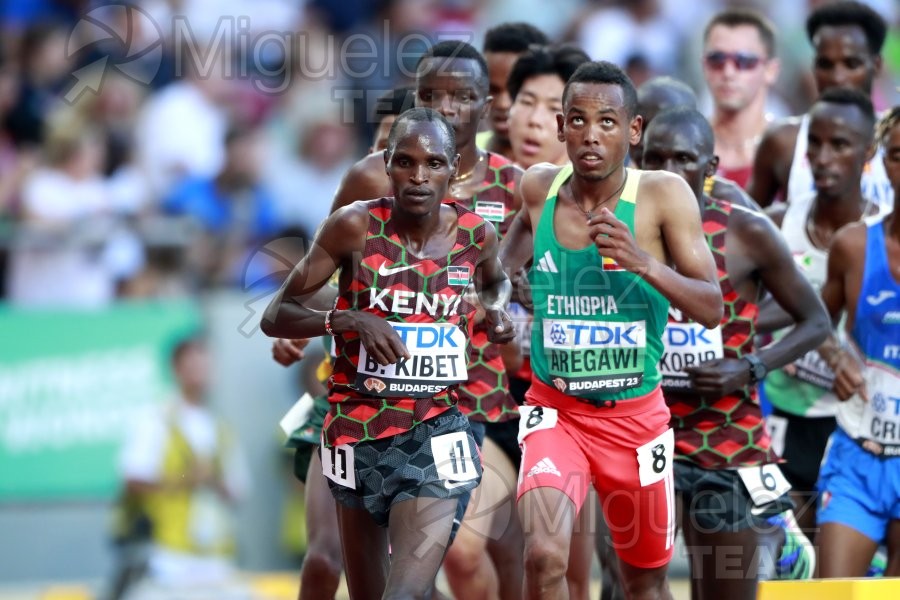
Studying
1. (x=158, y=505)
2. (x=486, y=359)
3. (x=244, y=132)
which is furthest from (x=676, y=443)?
→ (x=244, y=132)

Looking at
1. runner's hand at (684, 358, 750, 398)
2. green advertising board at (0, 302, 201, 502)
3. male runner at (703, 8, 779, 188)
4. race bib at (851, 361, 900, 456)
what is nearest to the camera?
runner's hand at (684, 358, 750, 398)

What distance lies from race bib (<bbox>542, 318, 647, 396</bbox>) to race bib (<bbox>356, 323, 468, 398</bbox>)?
0.53 m

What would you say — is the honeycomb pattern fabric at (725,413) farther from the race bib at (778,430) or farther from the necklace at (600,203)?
the race bib at (778,430)

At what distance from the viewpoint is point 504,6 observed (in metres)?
15.7

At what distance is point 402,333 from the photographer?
236 inches

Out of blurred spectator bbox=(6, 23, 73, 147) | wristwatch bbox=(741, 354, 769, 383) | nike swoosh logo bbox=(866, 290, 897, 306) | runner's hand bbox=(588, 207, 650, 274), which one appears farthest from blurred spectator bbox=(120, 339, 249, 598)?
runner's hand bbox=(588, 207, 650, 274)

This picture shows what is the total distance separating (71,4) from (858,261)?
922 centimetres

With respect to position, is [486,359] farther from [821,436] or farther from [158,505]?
[158,505]

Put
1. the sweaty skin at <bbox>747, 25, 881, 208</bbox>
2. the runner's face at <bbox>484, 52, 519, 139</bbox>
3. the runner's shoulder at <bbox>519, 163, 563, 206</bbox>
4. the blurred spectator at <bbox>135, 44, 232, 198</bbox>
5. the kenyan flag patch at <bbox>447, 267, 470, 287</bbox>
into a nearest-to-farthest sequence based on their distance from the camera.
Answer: the kenyan flag patch at <bbox>447, 267, 470, 287</bbox> → the runner's shoulder at <bbox>519, 163, 563, 206</bbox> → the runner's face at <bbox>484, 52, 519, 139</bbox> → the sweaty skin at <bbox>747, 25, 881, 208</bbox> → the blurred spectator at <bbox>135, 44, 232, 198</bbox>

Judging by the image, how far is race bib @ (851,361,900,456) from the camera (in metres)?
7.59

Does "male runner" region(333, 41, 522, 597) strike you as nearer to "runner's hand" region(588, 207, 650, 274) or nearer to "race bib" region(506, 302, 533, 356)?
"race bib" region(506, 302, 533, 356)

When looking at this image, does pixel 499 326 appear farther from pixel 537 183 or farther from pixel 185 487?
pixel 185 487

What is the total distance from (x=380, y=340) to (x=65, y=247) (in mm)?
6645

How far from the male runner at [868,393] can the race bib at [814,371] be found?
550mm
